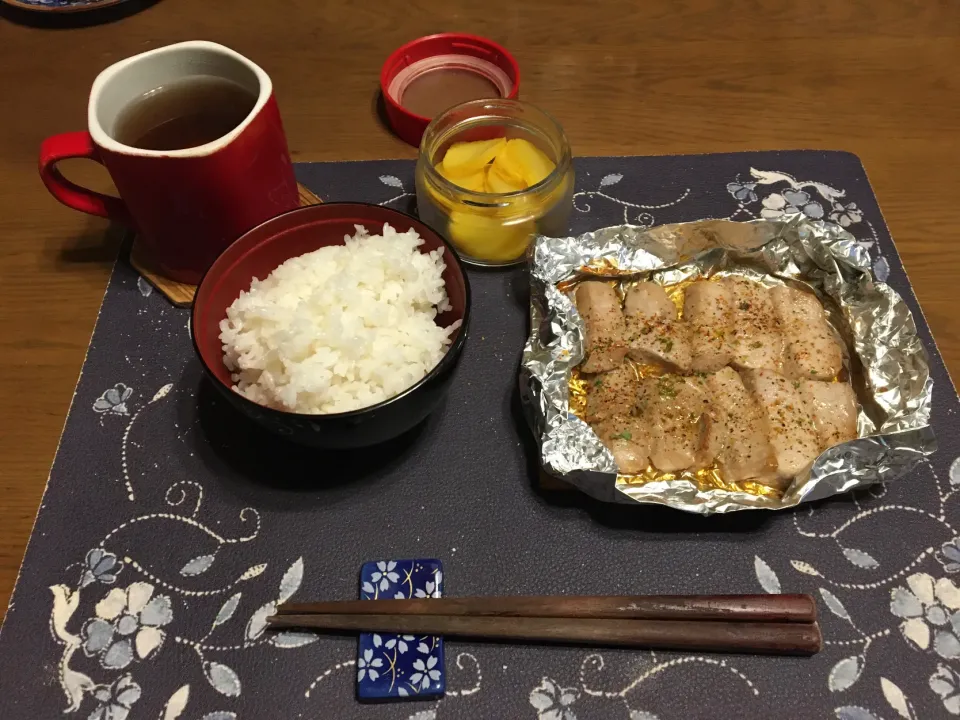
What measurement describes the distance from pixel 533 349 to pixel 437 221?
1.24 ft

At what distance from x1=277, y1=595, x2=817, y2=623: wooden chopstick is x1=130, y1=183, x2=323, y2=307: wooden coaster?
73 cm

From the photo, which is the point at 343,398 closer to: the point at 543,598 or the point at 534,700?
the point at 543,598

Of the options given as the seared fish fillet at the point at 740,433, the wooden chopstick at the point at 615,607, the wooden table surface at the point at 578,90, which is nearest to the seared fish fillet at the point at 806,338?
the seared fish fillet at the point at 740,433

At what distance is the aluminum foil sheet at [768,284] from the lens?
107 cm

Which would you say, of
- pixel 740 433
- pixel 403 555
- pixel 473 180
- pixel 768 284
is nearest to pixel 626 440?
pixel 740 433

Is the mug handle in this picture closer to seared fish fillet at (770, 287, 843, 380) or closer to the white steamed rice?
the white steamed rice

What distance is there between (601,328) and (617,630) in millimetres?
563

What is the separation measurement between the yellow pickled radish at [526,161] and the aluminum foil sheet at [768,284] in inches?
5.9

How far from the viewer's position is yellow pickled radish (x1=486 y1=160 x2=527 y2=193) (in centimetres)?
137

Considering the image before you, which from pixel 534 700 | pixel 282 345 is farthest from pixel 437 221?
pixel 534 700

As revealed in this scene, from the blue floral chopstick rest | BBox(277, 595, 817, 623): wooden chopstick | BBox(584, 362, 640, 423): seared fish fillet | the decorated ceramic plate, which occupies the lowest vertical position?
the blue floral chopstick rest

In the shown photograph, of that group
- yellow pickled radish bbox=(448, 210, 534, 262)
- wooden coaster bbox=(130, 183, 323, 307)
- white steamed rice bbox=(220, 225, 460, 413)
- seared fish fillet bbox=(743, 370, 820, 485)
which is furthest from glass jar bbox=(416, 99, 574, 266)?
seared fish fillet bbox=(743, 370, 820, 485)

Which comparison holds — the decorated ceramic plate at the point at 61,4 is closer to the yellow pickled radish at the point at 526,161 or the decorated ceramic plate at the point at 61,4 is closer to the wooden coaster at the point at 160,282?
the wooden coaster at the point at 160,282

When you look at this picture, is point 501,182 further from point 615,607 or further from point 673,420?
point 615,607
